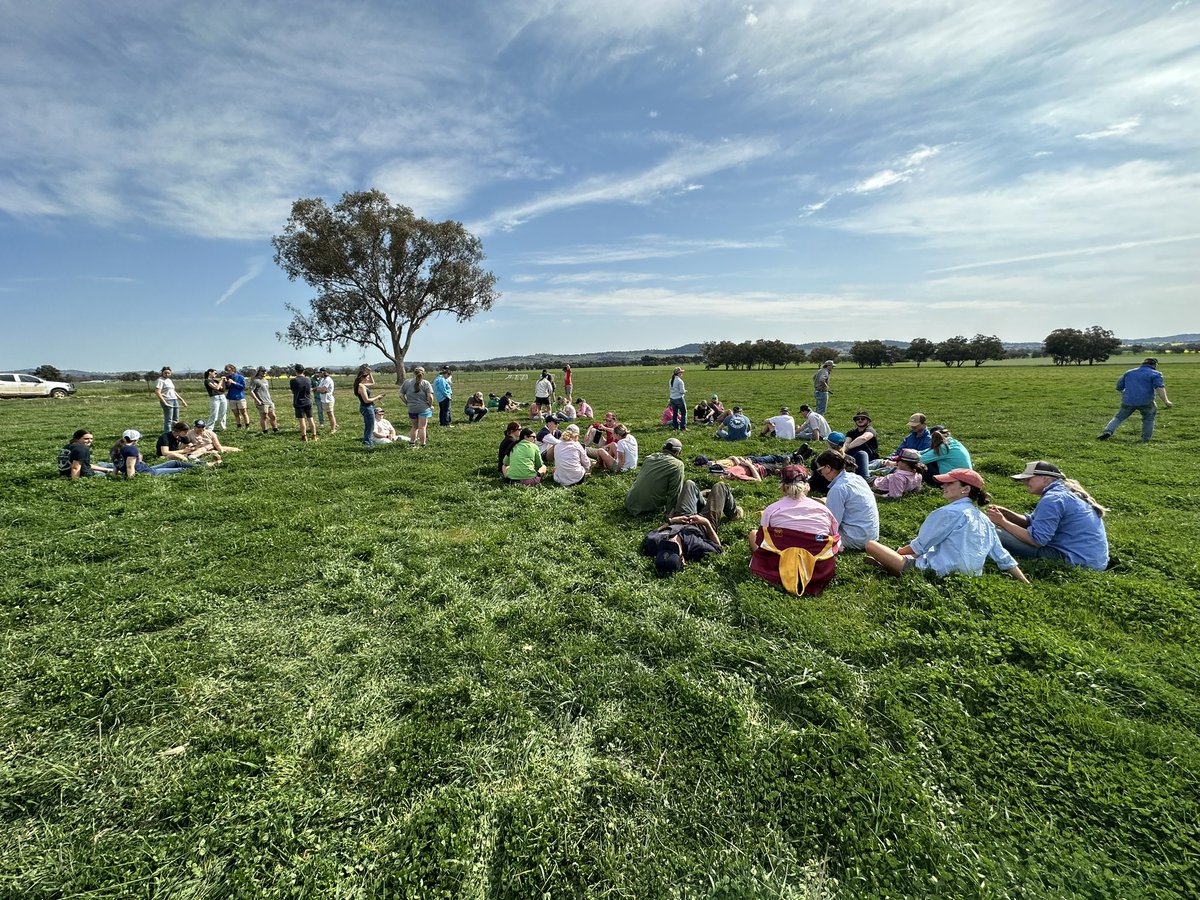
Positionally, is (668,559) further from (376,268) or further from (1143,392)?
(376,268)

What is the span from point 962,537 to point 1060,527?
1409mm

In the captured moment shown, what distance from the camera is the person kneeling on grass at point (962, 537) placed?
541cm

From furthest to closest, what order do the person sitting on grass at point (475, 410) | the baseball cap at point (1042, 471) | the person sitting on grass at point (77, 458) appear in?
the person sitting on grass at point (475, 410), the person sitting on grass at point (77, 458), the baseball cap at point (1042, 471)

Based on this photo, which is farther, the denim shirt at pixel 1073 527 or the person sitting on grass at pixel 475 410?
the person sitting on grass at pixel 475 410

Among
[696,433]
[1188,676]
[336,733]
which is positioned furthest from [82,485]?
[1188,676]

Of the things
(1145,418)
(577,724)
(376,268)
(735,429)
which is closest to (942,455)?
(735,429)

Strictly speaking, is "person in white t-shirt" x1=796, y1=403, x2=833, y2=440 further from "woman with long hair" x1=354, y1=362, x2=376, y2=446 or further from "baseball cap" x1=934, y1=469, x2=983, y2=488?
"woman with long hair" x1=354, y1=362, x2=376, y2=446

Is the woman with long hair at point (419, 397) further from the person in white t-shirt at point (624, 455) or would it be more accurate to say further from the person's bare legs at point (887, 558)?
the person's bare legs at point (887, 558)

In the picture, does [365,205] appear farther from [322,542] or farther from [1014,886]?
[1014,886]

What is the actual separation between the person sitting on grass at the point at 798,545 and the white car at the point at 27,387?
44.8 meters

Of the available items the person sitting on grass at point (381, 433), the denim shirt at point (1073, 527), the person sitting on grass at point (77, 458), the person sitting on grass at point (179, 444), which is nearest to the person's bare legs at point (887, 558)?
the denim shirt at point (1073, 527)

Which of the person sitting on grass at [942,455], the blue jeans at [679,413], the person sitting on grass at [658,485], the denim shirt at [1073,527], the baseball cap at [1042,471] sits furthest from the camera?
the blue jeans at [679,413]

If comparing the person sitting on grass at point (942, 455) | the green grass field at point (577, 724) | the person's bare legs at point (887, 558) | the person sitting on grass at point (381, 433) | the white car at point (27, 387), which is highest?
the white car at point (27, 387)

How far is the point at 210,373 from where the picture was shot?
14.1 metres
